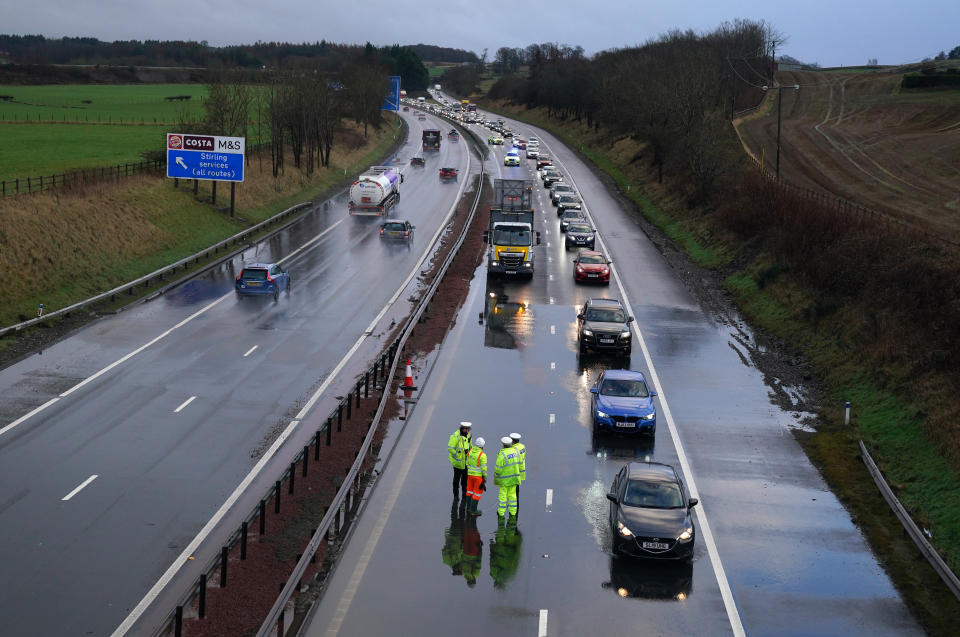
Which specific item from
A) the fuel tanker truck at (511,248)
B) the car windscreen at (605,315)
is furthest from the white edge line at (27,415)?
the fuel tanker truck at (511,248)

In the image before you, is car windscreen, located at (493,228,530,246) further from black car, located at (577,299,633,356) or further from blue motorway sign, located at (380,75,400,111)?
blue motorway sign, located at (380,75,400,111)

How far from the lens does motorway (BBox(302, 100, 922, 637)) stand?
16.1 m

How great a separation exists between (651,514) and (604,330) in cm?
1557

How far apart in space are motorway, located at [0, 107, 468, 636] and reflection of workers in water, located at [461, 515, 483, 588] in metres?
4.35

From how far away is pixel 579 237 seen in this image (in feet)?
188

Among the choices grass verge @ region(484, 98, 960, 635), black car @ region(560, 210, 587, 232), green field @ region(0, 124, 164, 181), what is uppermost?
green field @ region(0, 124, 164, 181)

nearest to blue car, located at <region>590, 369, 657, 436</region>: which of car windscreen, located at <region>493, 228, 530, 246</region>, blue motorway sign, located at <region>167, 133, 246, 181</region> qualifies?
car windscreen, located at <region>493, 228, 530, 246</region>

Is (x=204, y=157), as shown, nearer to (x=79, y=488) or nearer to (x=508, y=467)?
(x=79, y=488)

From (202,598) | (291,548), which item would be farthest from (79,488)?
(202,598)

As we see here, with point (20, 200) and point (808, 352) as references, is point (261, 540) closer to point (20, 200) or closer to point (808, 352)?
point (808, 352)

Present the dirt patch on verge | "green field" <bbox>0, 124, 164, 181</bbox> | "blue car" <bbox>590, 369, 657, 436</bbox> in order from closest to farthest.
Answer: the dirt patch on verge < "blue car" <bbox>590, 369, 657, 436</bbox> < "green field" <bbox>0, 124, 164, 181</bbox>

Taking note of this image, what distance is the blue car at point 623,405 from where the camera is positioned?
83.1 feet

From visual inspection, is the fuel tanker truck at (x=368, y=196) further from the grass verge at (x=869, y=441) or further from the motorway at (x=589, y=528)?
the motorway at (x=589, y=528)

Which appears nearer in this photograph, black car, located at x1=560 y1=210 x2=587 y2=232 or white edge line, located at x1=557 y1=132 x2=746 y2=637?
white edge line, located at x1=557 y1=132 x2=746 y2=637
